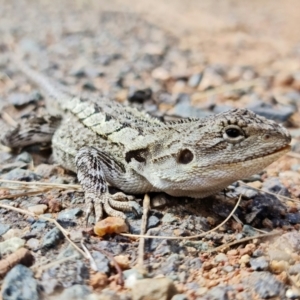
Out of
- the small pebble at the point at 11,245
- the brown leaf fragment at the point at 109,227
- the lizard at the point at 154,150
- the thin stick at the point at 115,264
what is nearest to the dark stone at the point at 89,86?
the lizard at the point at 154,150

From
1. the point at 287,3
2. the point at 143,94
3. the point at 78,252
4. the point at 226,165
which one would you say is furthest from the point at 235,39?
the point at 78,252

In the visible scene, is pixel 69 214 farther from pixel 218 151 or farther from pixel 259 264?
pixel 259 264

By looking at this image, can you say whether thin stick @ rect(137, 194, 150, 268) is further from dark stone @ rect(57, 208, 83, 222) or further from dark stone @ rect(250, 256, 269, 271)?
dark stone @ rect(250, 256, 269, 271)

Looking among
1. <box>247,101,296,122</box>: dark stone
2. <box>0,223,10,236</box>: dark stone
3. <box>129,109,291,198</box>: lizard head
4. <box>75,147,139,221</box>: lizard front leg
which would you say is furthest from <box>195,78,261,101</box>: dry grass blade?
<box>0,223,10,236</box>: dark stone

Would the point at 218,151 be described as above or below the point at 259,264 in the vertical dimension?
above

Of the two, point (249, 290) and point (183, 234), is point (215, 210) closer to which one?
point (183, 234)

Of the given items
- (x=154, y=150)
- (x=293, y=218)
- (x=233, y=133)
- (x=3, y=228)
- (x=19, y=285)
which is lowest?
(x=293, y=218)

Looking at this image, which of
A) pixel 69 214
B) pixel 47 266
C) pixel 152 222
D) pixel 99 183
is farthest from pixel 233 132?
Answer: pixel 47 266
